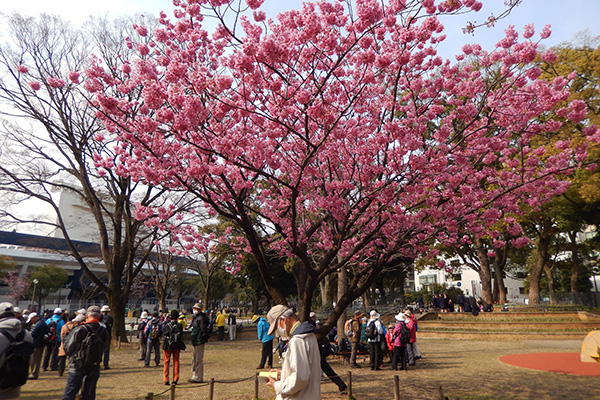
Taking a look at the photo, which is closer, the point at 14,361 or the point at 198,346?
the point at 14,361

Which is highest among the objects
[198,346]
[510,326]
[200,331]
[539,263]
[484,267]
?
[539,263]

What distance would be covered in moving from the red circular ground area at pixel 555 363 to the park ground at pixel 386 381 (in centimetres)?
50

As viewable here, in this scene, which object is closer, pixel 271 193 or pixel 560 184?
pixel 560 184

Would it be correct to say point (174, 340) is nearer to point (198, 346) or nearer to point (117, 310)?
point (198, 346)

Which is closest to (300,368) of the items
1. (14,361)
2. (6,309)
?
(14,361)

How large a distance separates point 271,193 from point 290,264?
1176 centimetres

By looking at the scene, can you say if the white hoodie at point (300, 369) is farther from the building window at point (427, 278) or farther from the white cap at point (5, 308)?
the building window at point (427, 278)

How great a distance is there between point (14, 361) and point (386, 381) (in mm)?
7689

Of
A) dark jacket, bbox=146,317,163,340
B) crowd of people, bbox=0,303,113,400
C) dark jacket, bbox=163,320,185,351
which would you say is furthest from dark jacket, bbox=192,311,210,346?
dark jacket, bbox=146,317,163,340

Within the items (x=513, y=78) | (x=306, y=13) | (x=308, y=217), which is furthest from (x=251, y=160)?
(x=513, y=78)

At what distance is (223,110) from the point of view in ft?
21.7

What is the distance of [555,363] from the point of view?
1130cm

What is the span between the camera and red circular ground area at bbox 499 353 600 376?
10.1 meters

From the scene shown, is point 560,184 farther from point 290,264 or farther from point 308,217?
point 290,264
